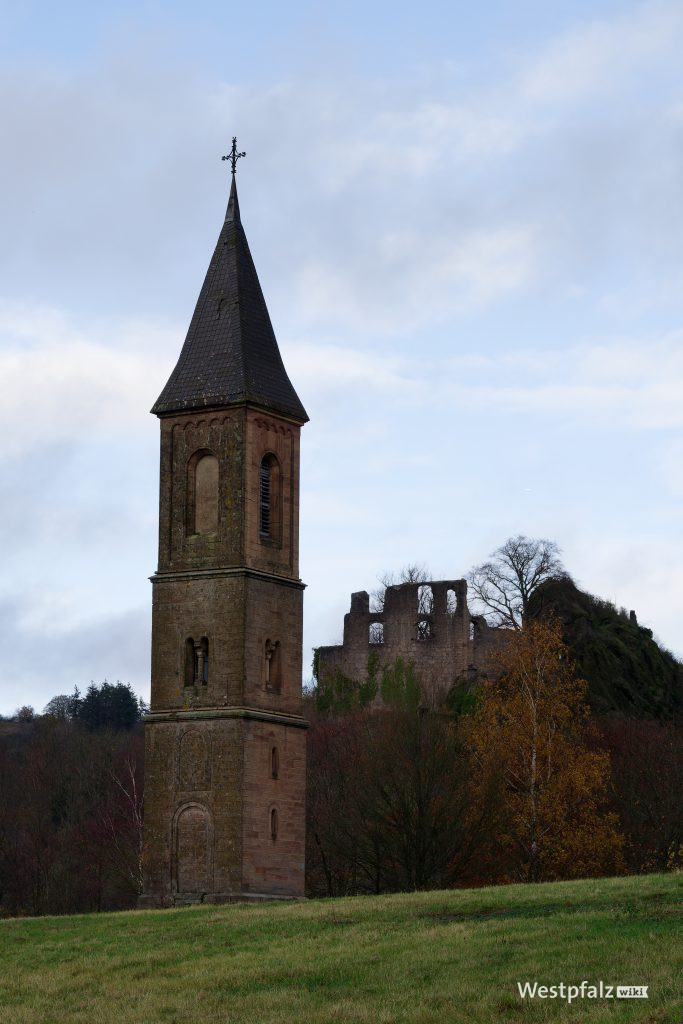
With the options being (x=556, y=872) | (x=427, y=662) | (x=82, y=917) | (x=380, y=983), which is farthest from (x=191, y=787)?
(x=427, y=662)

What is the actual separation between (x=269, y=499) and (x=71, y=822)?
5089 centimetres

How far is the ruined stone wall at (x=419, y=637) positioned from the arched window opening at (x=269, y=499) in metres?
39.3

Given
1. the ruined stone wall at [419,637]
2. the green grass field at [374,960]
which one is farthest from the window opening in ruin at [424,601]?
the green grass field at [374,960]

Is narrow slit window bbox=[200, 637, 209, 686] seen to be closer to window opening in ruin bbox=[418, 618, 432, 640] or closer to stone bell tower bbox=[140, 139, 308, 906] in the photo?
stone bell tower bbox=[140, 139, 308, 906]

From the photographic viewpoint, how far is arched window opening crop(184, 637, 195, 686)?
5178cm

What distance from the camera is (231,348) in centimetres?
5369

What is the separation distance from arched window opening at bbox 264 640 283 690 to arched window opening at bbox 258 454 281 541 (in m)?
2.84

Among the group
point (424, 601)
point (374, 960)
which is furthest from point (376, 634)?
point (374, 960)

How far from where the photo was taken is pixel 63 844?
316 feet

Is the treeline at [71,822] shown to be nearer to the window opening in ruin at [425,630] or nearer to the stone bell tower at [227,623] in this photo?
the window opening in ruin at [425,630]

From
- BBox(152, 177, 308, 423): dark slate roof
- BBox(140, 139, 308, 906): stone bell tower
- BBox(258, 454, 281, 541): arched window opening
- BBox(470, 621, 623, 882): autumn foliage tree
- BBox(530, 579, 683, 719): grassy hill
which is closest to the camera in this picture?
BBox(140, 139, 308, 906): stone bell tower

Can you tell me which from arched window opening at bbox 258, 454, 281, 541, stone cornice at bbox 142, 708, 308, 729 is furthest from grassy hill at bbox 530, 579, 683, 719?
stone cornice at bbox 142, 708, 308, 729

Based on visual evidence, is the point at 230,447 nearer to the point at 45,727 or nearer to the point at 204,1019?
the point at 204,1019

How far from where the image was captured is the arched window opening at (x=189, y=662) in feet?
170
